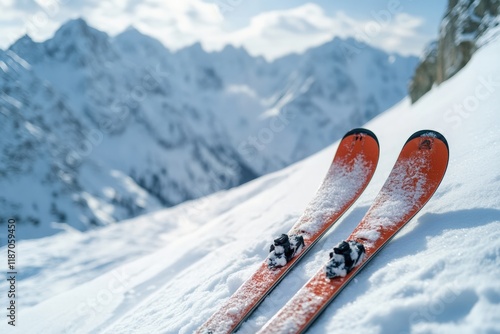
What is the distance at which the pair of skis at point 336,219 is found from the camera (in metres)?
3.35

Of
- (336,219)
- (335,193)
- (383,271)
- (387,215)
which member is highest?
(335,193)

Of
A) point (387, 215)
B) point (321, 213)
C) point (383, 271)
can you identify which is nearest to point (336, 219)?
point (321, 213)

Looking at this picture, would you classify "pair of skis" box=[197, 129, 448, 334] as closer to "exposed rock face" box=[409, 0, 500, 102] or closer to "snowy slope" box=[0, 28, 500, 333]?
"snowy slope" box=[0, 28, 500, 333]

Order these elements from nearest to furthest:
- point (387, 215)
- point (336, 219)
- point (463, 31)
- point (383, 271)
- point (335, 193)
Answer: point (383, 271)
point (387, 215)
point (336, 219)
point (335, 193)
point (463, 31)

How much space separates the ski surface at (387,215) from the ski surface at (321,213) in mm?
445

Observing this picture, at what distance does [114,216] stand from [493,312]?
4806 inches

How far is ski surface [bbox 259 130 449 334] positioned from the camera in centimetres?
318

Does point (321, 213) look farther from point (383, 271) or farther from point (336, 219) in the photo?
point (383, 271)

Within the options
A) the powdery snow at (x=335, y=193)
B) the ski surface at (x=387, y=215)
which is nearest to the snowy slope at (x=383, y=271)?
the ski surface at (x=387, y=215)

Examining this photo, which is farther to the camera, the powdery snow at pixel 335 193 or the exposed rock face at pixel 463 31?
the exposed rock face at pixel 463 31

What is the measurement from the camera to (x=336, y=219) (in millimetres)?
4746

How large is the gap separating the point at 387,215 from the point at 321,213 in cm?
90

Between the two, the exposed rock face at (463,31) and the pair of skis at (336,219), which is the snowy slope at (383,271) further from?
the exposed rock face at (463,31)

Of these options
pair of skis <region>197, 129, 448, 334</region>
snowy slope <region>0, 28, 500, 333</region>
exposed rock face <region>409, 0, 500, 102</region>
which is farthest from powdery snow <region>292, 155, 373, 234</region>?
exposed rock face <region>409, 0, 500, 102</region>
